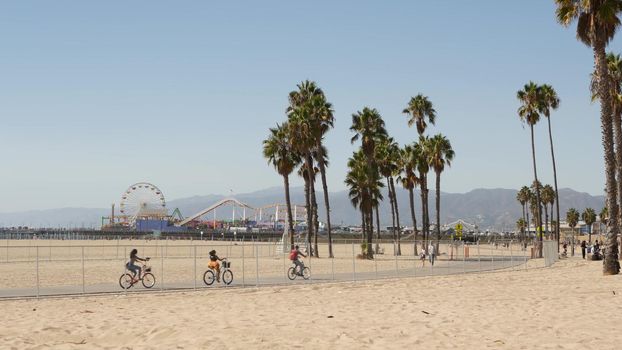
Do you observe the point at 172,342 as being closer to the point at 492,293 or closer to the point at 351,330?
the point at 351,330

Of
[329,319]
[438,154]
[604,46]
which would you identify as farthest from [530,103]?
[329,319]

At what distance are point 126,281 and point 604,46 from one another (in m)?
23.9

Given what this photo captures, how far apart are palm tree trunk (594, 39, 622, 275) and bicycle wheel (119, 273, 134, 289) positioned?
21371mm

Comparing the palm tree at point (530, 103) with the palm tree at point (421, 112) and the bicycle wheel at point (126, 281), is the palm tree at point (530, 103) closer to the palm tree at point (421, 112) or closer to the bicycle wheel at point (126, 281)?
the palm tree at point (421, 112)

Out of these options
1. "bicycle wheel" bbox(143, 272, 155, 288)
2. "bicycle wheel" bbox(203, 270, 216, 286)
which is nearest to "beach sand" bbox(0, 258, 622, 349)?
"bicycle wheel" bbox(143, 272, 155, 288)

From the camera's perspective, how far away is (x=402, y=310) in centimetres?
1797

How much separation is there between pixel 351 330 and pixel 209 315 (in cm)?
446

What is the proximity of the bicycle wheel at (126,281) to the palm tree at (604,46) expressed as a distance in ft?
70.1

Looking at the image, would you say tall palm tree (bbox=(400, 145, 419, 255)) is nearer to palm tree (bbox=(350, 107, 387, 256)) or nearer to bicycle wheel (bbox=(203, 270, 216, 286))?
palm tree (bbox=(350, 107, 387, 256))

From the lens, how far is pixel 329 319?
53.7 ft

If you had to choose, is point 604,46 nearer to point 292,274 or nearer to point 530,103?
point 292,274

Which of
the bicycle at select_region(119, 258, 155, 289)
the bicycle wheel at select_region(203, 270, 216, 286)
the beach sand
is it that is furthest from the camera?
the bicycle wheel at select_region(203, 270, 216, 286)

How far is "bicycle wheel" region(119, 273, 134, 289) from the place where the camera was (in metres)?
26.1

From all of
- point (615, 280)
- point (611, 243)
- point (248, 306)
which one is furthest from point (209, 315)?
point (611, 243)
